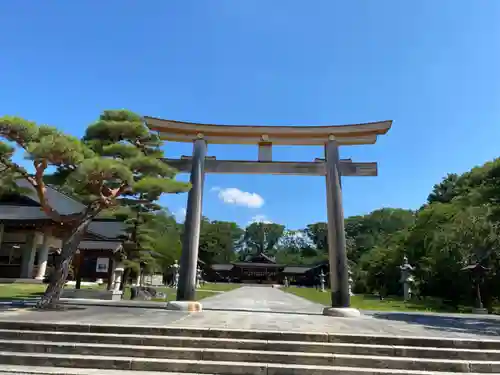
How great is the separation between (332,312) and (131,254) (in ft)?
39.1

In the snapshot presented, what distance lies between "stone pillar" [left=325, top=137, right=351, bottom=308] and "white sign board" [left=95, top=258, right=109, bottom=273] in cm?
1177

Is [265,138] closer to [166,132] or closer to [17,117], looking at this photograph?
[166,132]

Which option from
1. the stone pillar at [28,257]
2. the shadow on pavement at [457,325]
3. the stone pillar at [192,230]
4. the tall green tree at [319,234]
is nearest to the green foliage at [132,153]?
the stone pillar at [192,230]

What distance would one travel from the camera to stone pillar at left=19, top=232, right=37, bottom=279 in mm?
23406

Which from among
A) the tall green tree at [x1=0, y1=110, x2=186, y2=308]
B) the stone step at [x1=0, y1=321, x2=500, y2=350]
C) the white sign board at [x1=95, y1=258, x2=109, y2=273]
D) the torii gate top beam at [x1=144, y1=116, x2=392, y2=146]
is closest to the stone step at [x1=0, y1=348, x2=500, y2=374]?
the stone step at [x1=0, y1=321, x2=500, y2=350]

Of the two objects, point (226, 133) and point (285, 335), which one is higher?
point (226, 133)

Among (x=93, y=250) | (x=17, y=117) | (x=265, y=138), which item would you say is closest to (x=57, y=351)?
(x=17, y=117)

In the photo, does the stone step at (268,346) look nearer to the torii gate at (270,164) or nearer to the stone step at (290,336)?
the stone step at (290,336)

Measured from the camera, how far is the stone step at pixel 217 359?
5.24m

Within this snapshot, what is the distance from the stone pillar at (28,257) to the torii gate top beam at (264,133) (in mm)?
17837

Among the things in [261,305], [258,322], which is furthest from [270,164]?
[261,305]

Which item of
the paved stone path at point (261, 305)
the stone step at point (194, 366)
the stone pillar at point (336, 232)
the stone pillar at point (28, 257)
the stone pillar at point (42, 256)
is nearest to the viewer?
the stone step at point (194, 366)

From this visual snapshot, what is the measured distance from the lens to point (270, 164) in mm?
11391

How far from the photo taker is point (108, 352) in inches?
217
